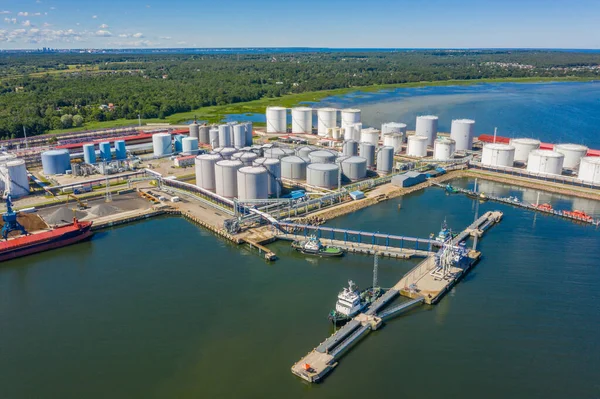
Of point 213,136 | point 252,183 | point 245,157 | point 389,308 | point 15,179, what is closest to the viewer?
point 389,308

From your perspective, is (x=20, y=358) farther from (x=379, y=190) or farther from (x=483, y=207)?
(x=483, y=207)

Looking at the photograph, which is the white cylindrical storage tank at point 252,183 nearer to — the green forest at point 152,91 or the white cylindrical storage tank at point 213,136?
the white cylindrical storage tank at point 213,136

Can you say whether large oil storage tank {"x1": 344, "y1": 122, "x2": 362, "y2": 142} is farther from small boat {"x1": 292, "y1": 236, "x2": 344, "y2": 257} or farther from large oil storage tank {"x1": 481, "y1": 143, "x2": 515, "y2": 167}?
small boat {"x1": 292, "y1": 236, "x2": 344, "y2": 257}

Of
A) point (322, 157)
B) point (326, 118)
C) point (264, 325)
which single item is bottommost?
point (264, 325)

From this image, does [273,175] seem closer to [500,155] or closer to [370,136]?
[370,136]

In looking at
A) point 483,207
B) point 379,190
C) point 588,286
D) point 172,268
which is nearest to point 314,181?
point 379,190

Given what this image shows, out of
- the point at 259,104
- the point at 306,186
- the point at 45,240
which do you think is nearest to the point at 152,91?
the point at 259,104

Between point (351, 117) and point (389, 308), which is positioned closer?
point (389, 308)

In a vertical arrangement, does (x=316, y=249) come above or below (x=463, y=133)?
below
